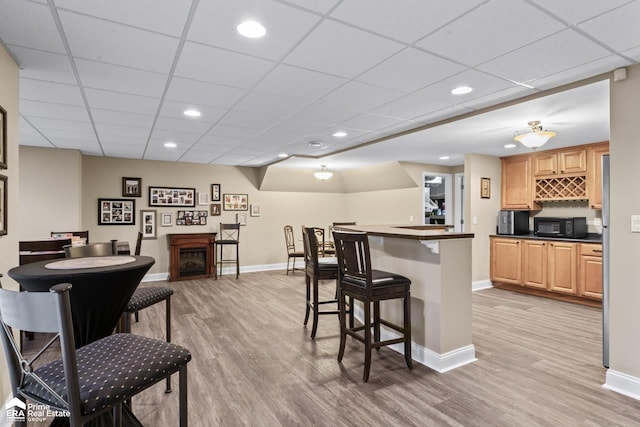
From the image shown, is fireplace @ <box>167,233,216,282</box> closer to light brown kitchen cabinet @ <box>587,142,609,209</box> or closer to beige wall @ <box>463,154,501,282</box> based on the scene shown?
beige wall @ <box>463,154,501,282</box>

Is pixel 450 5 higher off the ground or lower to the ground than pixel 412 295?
higher

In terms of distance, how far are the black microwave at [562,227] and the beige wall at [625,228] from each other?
9.46 feet

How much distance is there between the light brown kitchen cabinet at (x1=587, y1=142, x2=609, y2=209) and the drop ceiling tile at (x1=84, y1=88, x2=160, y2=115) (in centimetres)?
561

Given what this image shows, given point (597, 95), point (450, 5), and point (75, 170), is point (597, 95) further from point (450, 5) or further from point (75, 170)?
point (75, 170)

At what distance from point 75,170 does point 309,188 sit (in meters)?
4.68

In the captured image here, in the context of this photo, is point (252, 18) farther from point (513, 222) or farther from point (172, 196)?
point (172, 196)

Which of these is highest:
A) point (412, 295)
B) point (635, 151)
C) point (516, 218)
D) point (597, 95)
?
point (597, 95)

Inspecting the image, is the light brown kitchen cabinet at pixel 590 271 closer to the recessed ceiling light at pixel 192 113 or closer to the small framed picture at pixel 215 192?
the recessed ceiling light at pixel 192 113

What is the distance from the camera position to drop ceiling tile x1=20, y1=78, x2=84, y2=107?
2.80 m

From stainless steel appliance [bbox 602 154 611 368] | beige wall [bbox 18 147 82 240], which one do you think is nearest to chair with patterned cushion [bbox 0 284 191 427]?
stainless steel appliance [bbox 602 154 611 368]

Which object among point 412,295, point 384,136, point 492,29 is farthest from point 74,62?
point 384,136

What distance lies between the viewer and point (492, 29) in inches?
77.9

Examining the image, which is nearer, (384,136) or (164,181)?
(384,136)

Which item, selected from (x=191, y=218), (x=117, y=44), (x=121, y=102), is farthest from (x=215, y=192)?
(x=117, y=44)
